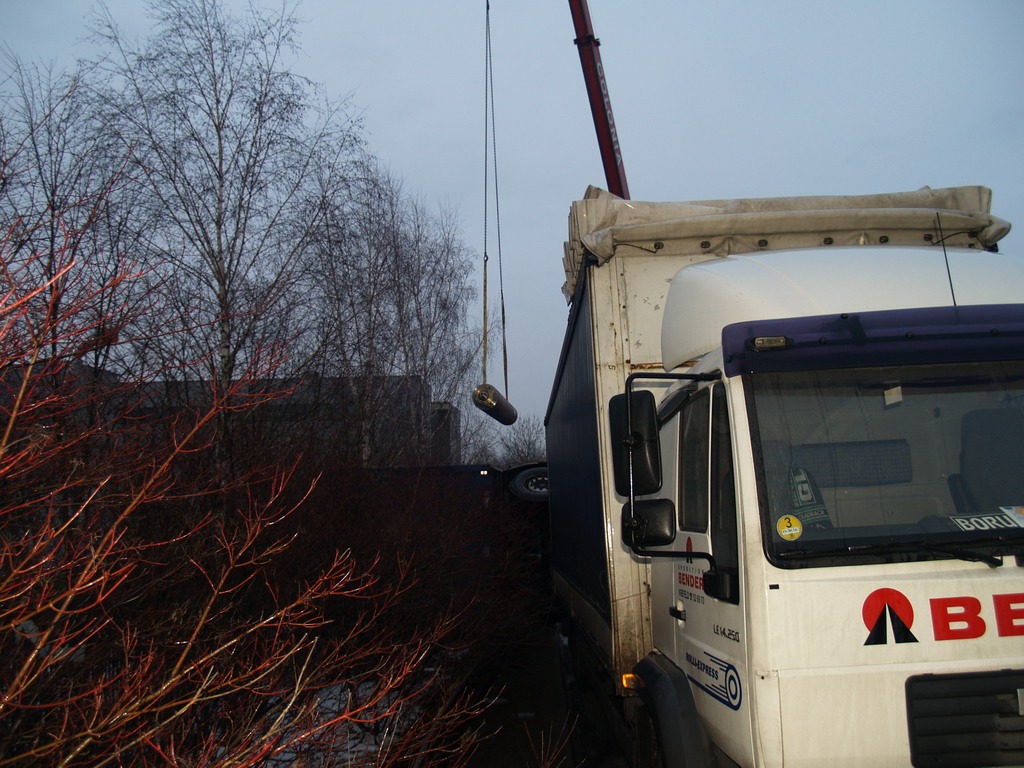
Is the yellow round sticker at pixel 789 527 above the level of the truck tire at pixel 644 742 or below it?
above

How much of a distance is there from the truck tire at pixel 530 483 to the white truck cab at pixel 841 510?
10185 millimetres

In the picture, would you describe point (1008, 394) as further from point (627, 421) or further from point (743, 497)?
point (627, 421)

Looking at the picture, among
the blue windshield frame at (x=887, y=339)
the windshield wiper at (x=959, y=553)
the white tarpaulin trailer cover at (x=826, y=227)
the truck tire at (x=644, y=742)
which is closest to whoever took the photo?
the windshield wiper at (x=959, y=553)

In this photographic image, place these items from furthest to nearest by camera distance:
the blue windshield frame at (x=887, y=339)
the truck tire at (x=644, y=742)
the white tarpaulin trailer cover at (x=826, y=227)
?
the white tarpaulin trailer cover at (x=826, y=227) < the truck tire at (x=644, y=742) < the blue windshield frame at (x=887, y=339)

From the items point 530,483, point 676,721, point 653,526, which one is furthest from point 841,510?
point 530,483

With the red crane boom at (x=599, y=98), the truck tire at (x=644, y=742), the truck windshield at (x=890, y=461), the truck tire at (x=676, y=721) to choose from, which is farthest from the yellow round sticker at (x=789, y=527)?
the red crane boom at (x=599, y=98)

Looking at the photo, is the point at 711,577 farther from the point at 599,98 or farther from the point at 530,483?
the point at 530,483

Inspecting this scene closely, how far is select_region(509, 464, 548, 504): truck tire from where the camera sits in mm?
13930

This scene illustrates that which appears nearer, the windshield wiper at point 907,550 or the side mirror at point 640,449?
the windshield wiper at point 907,550

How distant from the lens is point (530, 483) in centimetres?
1427

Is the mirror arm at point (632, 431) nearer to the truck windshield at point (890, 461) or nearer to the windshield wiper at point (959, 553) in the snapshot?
the truck windshield at point (890, 461)

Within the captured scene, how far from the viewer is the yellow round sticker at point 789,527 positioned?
279 centimetres

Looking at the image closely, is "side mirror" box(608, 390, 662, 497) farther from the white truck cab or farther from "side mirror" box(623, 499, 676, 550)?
"side mirror" box(623, 499, 676, 550)

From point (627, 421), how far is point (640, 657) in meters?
1.69
